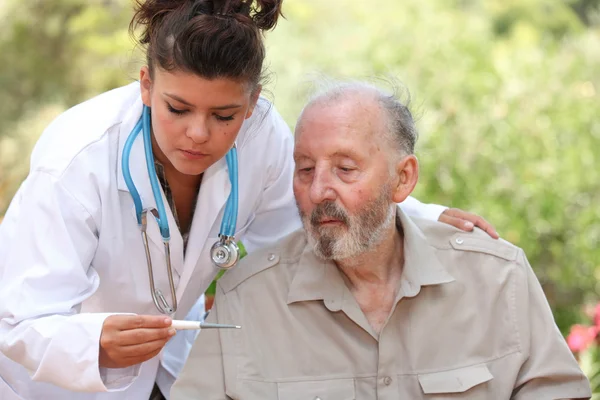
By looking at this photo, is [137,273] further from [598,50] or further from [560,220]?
[598,50]

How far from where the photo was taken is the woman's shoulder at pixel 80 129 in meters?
2.65

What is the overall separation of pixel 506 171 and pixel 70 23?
12.6 feet

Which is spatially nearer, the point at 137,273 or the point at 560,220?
the point at 137,273

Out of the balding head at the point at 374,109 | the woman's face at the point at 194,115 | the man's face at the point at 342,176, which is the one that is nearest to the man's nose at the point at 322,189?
the man's face at the point at 342,176

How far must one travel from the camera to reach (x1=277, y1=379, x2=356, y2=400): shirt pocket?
8.94 ft

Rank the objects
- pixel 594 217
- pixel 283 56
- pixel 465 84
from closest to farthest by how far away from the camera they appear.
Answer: pixel 594 217
pixel 465 84
pixel 283 56

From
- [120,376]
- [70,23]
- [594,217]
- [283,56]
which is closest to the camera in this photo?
[120,376]

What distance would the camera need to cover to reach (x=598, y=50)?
584cm

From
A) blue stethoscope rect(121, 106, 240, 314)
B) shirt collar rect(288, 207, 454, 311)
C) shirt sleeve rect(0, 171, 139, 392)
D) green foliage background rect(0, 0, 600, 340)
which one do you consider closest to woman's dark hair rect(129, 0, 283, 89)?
blue stethoscope rect(121, 106, 240, 314)

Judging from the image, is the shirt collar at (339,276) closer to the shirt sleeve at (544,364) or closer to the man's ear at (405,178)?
the man's ear at (405,178)

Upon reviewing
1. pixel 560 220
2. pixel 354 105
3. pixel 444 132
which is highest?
pixel 354 105

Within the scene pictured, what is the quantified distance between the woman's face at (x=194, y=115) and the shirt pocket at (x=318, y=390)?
68 cm

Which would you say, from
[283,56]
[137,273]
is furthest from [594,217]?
[137,273]

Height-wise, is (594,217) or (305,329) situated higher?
(305,329)
